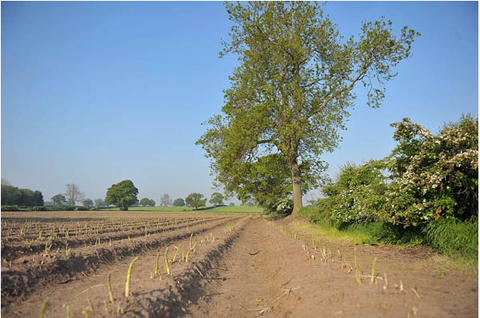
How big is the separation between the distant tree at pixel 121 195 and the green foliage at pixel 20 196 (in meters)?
27.3

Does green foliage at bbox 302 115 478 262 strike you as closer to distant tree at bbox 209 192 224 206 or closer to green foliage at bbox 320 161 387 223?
green foliage at bbox 320 161 387 223

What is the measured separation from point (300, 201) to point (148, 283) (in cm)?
1806

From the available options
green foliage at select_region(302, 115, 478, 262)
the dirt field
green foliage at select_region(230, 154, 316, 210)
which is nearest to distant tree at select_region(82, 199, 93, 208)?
green foliage at select_region(230, 154, 316, 210)

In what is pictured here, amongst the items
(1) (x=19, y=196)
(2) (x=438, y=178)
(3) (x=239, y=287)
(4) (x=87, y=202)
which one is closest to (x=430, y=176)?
(2) (x=438, y=178)

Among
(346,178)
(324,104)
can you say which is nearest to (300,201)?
(324,104)

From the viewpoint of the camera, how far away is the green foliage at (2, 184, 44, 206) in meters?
60.1

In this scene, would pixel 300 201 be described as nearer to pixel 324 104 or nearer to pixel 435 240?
pixel 324 104

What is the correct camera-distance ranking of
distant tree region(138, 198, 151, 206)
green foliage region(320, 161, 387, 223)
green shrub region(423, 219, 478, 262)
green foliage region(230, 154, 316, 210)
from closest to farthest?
green shrub region(423, 219, 478, 262)
green foliage region(320, 161, 387, 223)
green foliage region(230, 154, 316, 210)
distant tree region(138, 198, 151, 206)

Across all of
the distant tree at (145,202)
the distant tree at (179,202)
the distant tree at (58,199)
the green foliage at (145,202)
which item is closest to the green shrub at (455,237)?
the distant tree at (58,199)

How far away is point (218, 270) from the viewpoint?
24.8ft

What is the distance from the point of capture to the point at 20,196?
6525 cm

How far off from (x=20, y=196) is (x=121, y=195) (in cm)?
3355

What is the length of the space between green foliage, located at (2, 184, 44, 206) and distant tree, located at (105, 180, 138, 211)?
27.3m

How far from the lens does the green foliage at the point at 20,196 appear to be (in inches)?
2365
